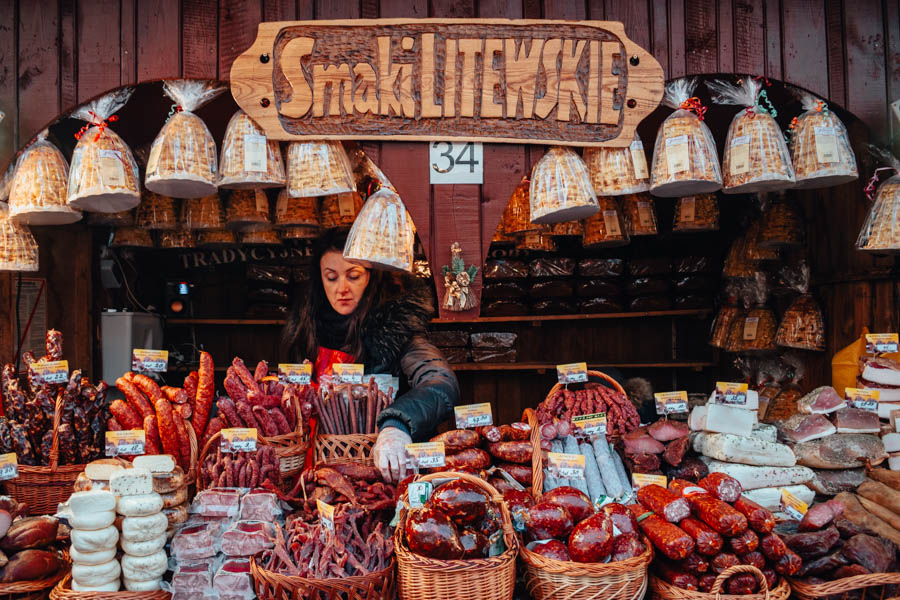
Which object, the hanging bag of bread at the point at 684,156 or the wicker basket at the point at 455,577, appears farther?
the hanging bag of bread at the point at 684,156

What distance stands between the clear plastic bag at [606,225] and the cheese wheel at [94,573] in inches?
109

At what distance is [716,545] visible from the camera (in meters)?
1.97

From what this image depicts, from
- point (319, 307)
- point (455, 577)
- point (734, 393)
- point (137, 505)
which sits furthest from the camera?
point (319, 307)

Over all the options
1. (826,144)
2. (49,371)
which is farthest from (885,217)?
(49,371)

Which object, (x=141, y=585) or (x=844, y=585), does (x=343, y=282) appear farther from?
(x=844, y=585)

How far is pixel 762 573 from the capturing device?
1973 mm

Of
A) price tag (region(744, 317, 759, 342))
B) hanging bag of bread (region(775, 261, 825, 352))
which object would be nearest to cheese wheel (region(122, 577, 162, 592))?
hanging bag of bread (region(775, 261, 825, 352))

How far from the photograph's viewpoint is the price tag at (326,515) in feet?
6.76

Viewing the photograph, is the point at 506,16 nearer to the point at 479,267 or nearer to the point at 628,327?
the point at 479,267

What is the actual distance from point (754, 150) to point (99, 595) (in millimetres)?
2917

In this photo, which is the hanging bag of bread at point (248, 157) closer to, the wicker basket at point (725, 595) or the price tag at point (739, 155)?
the price tag at point (739, 155)

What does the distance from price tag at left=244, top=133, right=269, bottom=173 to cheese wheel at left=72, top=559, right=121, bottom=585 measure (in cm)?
154

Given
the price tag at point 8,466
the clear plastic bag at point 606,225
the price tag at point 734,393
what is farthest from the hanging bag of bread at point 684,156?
the price tag at point 8,466

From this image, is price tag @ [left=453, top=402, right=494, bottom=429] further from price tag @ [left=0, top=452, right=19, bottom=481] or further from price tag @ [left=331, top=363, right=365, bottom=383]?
price tag @ [left=0, top=452, right=19, bottom=481]
